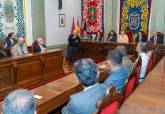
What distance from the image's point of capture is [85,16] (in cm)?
1173

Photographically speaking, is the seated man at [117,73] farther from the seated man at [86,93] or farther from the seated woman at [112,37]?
the seated woman at [112,37]

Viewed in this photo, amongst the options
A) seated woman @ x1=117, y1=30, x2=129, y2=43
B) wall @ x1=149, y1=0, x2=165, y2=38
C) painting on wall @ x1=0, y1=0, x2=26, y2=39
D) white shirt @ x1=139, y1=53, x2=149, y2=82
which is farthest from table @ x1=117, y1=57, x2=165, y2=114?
wall @ x1=149, y1=0, x2=165, y2=38

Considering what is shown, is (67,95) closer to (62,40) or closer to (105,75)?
(105,75)

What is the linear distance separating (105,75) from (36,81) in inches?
99.2

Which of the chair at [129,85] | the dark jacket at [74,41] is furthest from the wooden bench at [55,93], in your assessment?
the dark jacket at [74,41]

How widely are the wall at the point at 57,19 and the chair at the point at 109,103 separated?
8.13 metres

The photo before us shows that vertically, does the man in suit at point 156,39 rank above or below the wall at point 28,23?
below

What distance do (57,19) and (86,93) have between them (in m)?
8.53

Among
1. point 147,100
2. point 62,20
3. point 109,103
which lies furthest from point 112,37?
point 109,103

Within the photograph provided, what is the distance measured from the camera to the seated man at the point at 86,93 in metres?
1.97

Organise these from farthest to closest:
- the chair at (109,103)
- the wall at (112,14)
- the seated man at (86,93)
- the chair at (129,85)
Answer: the wall at (112,14) < the chair at (129,85) < the seated man at (86,93) < the chair at (109,103)

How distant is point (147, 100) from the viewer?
229 cm

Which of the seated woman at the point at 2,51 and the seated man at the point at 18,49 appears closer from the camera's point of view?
the seated woman at the point at 2,51

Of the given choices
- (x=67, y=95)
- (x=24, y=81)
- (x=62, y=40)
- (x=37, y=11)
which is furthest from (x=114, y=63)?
(x=62, y=40)
